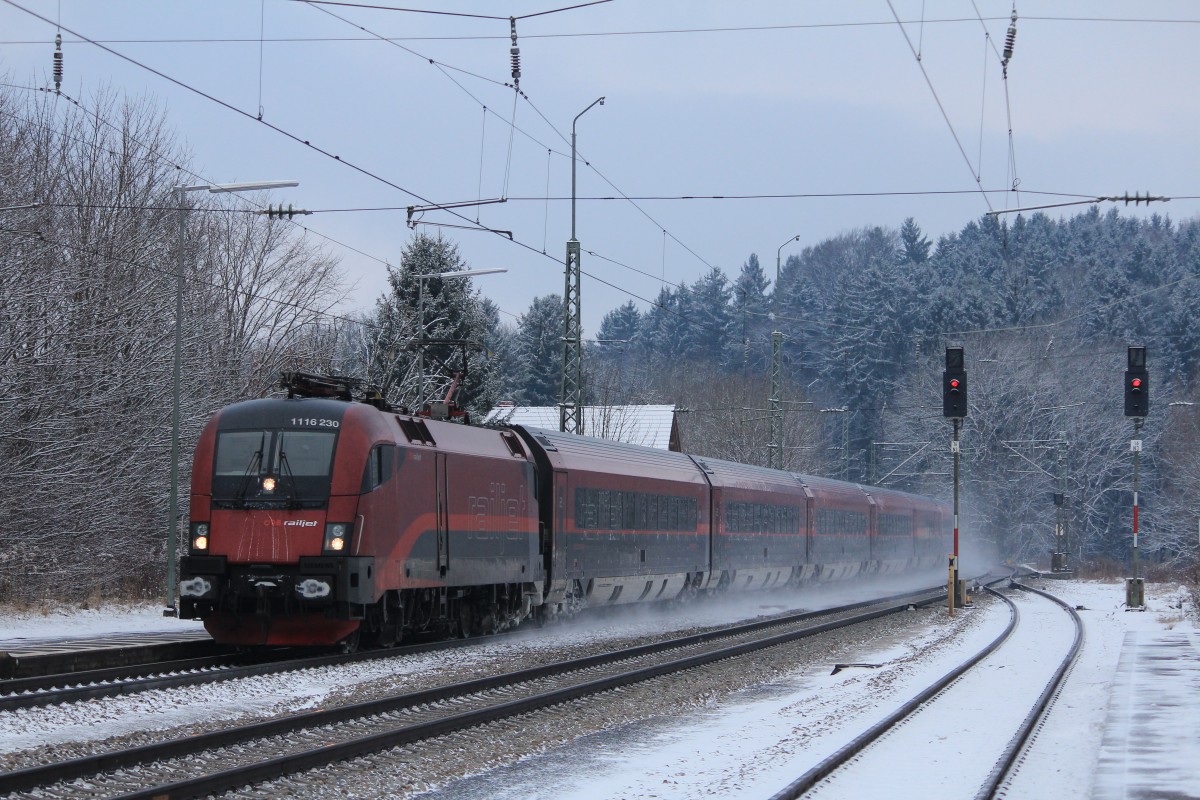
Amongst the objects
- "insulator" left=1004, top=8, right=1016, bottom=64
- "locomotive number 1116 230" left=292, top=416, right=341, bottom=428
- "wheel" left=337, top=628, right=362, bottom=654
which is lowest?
"wheel" left=337, top=628, right=362, bottom=654

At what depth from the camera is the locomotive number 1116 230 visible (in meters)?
17.8

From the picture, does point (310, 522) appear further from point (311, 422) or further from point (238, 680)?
point (238, 680)

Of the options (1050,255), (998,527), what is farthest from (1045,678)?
(1050,255)

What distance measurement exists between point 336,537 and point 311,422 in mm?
1544

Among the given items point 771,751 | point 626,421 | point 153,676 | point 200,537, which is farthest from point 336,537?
point 626,421

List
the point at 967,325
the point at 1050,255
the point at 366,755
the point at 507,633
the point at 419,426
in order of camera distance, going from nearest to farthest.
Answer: the point at 366,755 → the point at 419,426 → the point at 507,633 → the point at 967,325 → the point at 1050,255

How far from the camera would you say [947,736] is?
1289cm

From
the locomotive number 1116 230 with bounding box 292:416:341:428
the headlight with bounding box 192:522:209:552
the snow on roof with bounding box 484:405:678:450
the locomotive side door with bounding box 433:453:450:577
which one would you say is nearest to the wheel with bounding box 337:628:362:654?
the locomotive side door with bounding box 433:453:450:577

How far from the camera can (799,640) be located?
947 inches

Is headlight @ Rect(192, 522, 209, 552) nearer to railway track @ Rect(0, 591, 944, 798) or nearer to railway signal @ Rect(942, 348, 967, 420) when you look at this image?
railway track @ Rect(0, 591, 944, 798)

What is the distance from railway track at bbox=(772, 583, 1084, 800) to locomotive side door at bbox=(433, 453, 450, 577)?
6.94 m

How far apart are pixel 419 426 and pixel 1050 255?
97.4 meters

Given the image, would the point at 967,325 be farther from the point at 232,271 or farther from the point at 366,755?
the point at 366,755

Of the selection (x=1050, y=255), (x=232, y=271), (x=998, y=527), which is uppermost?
(x=1050, y=255)
